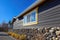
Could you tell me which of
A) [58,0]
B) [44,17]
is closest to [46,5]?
[44,17]

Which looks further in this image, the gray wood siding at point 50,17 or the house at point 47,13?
the house at point 47,13

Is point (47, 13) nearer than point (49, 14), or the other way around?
point (49, 14)

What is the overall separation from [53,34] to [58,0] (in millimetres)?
2276

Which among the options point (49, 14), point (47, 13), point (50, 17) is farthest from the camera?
point (47, 13)

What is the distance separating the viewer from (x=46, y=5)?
1056cm

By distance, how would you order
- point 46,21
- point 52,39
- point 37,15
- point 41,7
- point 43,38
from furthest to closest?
point 37,15
point 41,7
point 46,21
point 43,38
point 52,39

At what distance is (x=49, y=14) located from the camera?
10023 mm

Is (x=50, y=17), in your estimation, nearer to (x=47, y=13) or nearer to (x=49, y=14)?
(x=49, y=14)

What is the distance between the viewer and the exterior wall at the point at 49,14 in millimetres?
8797

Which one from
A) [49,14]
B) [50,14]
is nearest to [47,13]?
[49,14]

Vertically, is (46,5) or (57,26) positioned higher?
(46,5)

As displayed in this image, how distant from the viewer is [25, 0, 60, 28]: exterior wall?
8797 millimetres

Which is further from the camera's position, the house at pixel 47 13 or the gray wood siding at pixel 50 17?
the house at pixel 47 13

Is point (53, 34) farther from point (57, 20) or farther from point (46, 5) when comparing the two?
point (46, 5)
